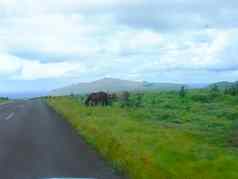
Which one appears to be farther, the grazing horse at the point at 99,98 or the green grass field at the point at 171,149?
the grazing horse at the point at 99,98

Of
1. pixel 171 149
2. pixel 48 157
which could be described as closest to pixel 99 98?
pixel 48 157

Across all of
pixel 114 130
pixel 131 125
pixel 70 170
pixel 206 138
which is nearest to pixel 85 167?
pixel 70 170

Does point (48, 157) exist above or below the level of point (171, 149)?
below

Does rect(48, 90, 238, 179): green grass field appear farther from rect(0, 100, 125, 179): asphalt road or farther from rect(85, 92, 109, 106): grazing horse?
rect(85, 92, 109, 106): grazing horse

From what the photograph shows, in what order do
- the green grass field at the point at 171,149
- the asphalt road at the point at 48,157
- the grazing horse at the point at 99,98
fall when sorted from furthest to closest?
1. the grazing horse at the point at 99,98
2. the asphalt road at the point at 48,157
3. the green grass field at the point at 171,149

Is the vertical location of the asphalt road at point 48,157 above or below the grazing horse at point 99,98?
below

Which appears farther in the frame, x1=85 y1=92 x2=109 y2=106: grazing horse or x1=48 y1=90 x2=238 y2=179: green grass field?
x1=85 y1=92 x2=109 y2=106: grazing horse

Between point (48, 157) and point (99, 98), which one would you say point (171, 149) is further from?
point (99, 98)

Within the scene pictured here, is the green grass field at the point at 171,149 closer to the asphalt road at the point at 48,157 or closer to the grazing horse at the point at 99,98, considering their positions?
the asphalt road at the point at 48,157

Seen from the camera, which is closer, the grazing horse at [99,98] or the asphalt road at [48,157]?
the asphalt road at [48,157]

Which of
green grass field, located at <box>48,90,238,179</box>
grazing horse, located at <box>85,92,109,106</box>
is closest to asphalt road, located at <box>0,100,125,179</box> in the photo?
green grass field, located at <box>48,90,238,179</box>

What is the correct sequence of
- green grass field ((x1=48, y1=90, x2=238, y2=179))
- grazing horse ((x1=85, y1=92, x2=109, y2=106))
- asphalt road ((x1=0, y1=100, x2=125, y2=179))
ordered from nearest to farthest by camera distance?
green grass field ((x1=48, y1=90, x2=238, y2=179))
asphalt road ((x1=0, y1=100, x2=125, y2=179))
grazing horse ((x1=85, y1=92, x2=109, y2=106))

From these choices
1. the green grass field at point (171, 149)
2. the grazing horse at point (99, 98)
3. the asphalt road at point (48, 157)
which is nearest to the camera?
the green grass field at point (171, 149)

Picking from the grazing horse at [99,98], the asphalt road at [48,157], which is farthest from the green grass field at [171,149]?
Result: the grazing horse at [99,98]
